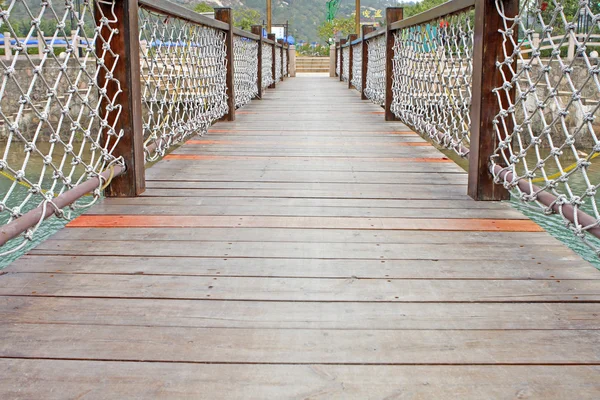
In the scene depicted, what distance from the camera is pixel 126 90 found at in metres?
2.29

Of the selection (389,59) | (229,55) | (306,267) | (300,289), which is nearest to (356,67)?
(389,59)

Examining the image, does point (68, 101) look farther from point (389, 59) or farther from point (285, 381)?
point (389, 59)

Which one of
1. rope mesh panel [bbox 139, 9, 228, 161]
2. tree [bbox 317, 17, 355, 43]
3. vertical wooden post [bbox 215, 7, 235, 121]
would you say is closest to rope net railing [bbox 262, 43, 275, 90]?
vertical wooden post [bbox 215, 7, 235, 121]

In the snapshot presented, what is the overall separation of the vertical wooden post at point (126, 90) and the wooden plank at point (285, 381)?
130 centimetres

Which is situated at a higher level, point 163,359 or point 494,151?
point 494,151

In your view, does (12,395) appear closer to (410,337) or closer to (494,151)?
(410,337)

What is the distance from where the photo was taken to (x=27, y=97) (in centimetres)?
164

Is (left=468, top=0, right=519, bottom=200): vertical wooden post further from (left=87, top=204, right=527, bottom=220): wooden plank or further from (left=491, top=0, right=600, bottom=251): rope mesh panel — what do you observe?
(left=87, top=204, right=527, bottom=220): wooden plank

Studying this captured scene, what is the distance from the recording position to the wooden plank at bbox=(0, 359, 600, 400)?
39.9 inches

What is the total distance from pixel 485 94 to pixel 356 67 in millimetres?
6726

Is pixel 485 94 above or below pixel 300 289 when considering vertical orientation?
above

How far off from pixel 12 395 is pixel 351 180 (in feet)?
6.09

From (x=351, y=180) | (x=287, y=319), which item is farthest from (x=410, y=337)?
(x=351, y=180)

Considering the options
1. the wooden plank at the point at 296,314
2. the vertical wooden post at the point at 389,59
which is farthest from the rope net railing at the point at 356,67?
the wooden plank at the point at 296,314
